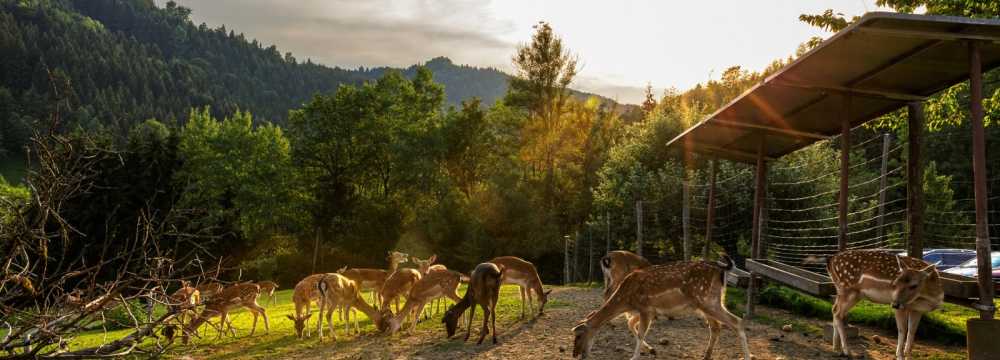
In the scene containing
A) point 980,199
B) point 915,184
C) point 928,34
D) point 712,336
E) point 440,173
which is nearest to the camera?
point 928,34

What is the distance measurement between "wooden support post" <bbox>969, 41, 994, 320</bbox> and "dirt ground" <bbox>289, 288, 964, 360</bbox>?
6.76ft

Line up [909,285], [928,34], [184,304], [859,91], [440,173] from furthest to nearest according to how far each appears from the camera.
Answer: [440,173], [859,91], [909,285], [928,34], [184,304]

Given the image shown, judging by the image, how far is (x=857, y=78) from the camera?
31.9 feet

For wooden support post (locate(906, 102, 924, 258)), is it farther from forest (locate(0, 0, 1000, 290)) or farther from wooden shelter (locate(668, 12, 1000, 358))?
forest (locate(0, 0, 1000, 290))

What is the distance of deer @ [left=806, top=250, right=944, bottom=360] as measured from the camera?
786cm

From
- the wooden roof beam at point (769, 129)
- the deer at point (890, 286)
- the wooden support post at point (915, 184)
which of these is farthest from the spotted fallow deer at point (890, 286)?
the wooden roof beam at point (769, 129)

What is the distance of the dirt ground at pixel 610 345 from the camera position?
960 centimetres

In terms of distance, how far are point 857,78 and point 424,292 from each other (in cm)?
846

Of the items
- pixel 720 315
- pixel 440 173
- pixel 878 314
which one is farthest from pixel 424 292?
pixel 440 173

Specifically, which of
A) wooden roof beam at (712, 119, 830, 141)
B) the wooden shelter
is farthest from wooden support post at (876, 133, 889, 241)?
the wooden shelter

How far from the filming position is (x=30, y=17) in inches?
6619

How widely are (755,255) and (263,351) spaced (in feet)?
33.3

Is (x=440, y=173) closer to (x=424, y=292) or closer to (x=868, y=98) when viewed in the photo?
(x=424, y=292)

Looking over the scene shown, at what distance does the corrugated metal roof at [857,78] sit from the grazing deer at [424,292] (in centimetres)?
611
